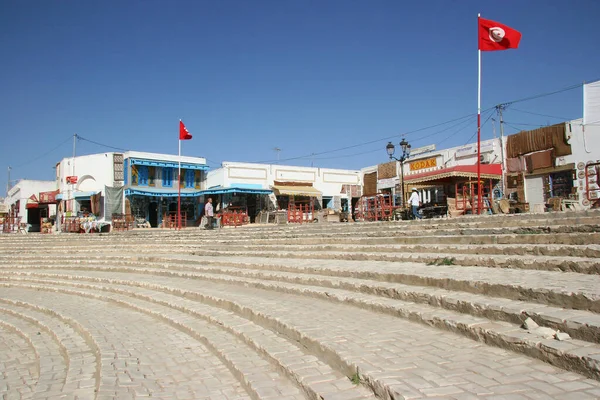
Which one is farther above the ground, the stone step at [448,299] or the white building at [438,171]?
the white building at [438,171]

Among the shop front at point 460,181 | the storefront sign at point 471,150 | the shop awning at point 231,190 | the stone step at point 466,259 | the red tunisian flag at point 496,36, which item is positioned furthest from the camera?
the shop awning at point 231,190

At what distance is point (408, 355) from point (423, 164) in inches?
925

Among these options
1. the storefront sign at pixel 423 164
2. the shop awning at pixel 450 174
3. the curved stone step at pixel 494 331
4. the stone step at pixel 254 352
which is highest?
the storefront sign at pixel 423 164

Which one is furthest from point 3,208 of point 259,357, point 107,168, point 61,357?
point 259,357

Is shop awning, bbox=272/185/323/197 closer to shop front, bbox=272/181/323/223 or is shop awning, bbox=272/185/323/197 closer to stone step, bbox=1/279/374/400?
shop front, bbox=272/181/323/223

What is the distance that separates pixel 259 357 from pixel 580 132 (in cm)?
1827

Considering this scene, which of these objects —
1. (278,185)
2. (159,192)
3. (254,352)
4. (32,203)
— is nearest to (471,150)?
(278,185)

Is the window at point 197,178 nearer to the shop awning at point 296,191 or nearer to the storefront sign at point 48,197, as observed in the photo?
the shop awning at point 296,191

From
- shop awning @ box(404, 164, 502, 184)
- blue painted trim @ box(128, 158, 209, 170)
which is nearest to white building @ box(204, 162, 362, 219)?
blue painted trim @ box(128, 158, 209, 170)

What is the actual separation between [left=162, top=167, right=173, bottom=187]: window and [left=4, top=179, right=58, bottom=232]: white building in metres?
8.21

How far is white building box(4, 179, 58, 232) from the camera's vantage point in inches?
1222

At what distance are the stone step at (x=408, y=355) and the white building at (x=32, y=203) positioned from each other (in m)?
30.1

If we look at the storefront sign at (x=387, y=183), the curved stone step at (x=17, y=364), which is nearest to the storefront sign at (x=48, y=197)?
the storefront sign at (x=387, y=183)

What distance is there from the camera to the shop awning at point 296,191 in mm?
29016
